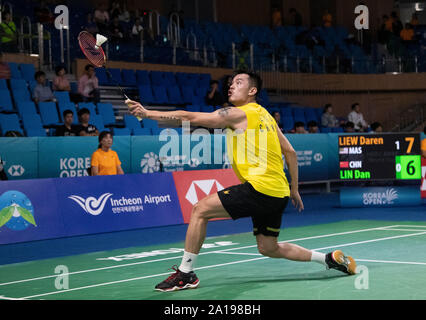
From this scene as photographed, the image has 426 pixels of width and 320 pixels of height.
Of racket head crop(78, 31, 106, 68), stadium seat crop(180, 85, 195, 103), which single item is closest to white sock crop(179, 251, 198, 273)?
racket head crop(78, 31, 106, 68)

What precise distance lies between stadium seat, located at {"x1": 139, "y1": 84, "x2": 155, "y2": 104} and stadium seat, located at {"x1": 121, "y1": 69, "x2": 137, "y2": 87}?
1.13ft

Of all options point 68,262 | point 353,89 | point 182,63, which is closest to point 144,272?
point 68,262

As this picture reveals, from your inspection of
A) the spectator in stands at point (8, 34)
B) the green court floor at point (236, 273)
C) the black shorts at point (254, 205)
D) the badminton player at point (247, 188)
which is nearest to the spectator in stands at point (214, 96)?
the spectator in stands at point (8, 34)

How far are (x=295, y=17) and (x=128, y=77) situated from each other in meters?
12.0

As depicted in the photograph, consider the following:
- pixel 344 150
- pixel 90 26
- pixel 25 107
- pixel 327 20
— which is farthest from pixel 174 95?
pixel 327 20

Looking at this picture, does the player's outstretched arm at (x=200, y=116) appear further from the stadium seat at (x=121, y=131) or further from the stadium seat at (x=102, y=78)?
the stadium seat at (x=102, y=78)

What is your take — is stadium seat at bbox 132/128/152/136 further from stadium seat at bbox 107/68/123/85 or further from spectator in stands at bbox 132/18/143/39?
spectator in stands at bbox 132/18/143/39

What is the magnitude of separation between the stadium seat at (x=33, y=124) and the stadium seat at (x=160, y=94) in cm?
541

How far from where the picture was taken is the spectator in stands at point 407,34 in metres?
29.3

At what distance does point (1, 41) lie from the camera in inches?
710

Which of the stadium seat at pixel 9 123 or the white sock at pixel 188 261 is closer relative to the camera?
the white sock at pixel 188 261

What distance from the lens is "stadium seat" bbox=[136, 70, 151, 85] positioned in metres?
20.9

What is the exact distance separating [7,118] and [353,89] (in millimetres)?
16297
